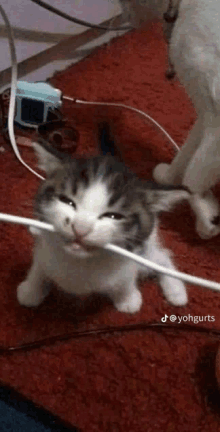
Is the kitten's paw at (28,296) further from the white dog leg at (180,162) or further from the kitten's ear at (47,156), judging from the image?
the white dog leg at (180,162)

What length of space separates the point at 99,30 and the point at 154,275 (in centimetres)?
100

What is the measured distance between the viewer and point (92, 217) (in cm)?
47

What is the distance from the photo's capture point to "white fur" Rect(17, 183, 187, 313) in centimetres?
47

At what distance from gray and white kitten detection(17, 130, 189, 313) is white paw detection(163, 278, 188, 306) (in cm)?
12

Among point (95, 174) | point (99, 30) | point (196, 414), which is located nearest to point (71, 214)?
point (95, 174)

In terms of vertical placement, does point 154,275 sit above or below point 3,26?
below

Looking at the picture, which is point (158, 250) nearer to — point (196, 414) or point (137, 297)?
point (137, 297)

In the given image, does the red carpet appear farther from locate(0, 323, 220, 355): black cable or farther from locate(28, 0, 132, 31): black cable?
locate(28, 0, 132, 31): black cable

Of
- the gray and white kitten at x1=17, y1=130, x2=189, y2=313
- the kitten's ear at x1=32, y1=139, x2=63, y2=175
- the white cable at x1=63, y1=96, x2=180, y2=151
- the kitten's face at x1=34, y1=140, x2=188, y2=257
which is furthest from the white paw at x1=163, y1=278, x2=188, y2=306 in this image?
the white cable at x1=63, y1=96, x2=180, y2=151

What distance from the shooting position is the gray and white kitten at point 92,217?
0.48 meters

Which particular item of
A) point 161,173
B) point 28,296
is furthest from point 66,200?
point 161,173

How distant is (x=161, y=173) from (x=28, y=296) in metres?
0.48

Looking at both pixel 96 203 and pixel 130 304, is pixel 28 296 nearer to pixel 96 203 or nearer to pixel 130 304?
pixel 130 304

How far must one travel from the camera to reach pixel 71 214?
0.48m
